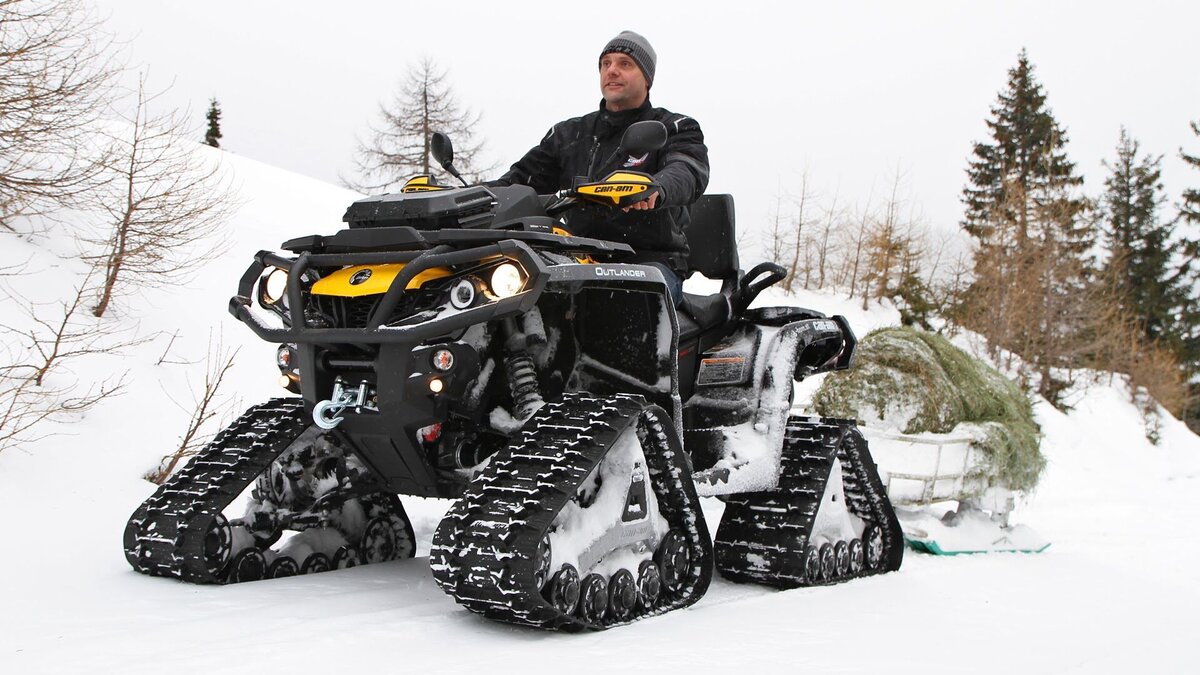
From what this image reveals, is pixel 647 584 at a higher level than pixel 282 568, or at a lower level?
higher

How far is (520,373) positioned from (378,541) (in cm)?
163

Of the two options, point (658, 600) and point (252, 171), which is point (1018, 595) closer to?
point (658, 600)

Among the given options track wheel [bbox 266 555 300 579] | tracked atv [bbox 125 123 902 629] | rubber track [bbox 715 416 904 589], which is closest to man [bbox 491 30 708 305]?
tracked atv [bbox 125 123 902 629]

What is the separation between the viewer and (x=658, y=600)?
461cm

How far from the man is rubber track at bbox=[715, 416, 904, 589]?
1.11 metres

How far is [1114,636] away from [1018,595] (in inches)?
36.4

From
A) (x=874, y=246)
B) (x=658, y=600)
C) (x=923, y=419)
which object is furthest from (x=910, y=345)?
(x=874, y=246)

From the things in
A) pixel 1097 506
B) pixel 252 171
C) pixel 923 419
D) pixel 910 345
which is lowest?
pixel 1097 506

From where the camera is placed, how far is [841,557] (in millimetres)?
5848

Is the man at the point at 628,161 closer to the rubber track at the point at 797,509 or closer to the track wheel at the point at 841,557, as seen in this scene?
the rubber track at the point at 797,509

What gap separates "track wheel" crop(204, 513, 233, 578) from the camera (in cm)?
454

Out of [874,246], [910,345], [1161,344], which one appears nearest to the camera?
[910,345]

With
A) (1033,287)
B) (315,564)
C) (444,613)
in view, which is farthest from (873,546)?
(1033,287)

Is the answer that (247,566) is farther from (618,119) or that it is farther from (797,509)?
(618,119)
